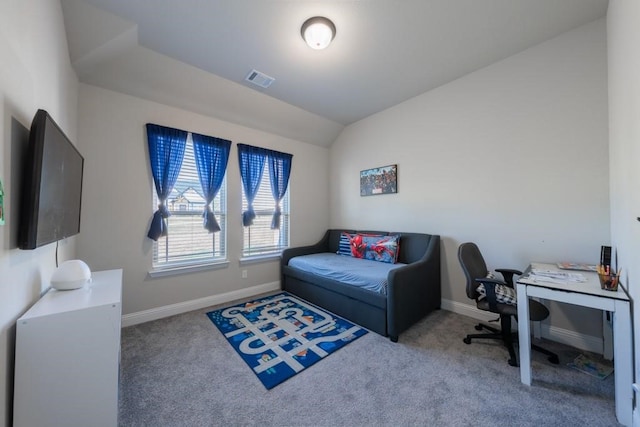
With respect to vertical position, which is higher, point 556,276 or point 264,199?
point 264,199

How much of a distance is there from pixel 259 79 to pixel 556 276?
11.2ft

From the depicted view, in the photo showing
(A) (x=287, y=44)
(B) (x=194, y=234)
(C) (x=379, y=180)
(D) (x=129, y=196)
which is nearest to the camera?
(A) (x=287, y=44)

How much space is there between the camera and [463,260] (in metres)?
2.20

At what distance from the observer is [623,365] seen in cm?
137

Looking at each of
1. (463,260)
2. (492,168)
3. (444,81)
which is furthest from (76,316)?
(444,81)

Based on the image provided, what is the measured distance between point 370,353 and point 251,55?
3.10 m

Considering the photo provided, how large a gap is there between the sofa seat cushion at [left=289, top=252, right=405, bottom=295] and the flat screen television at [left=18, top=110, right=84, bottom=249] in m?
2.34

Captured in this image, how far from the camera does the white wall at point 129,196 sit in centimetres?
242

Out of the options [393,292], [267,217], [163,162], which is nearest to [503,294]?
[393,292]

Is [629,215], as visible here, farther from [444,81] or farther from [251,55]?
[251,55]

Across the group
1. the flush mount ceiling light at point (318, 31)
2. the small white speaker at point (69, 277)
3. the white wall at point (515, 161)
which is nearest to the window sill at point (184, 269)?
the small white speaker at point (69, 277)

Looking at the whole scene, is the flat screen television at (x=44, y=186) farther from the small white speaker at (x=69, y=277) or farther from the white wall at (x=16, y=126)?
the small white speaker at (x=69, y=277)

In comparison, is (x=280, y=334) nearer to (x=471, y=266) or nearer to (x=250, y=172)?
(x=471, y=266)

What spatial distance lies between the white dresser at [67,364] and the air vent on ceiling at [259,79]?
2.56 meters
